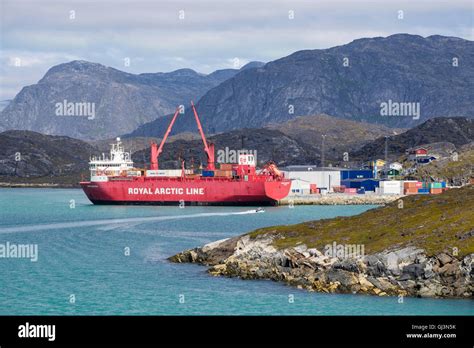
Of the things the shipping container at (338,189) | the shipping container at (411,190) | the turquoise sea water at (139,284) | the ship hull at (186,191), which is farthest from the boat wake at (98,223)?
the shipping container at (338,189)

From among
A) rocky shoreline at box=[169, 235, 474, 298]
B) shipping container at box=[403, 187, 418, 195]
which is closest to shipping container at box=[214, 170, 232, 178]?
shipping container at box=[403, 187, 418, 195]

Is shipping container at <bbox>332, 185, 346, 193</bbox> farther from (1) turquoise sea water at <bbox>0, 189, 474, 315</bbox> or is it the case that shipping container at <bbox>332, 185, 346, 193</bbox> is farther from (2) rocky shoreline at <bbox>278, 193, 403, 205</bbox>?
(1) turquoise sea water at <bbox>0, 189, 474, 315</bbox>

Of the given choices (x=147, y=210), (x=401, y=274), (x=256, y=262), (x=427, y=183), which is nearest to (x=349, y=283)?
(x=401, y=274)

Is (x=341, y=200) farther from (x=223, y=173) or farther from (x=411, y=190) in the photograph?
(x=223, y=173)

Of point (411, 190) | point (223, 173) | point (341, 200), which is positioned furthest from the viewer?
point (411, 190)

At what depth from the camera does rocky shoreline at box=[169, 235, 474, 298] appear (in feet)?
169

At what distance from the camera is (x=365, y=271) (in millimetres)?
54594

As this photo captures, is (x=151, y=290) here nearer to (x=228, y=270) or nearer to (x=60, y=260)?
(x=228, y=270)

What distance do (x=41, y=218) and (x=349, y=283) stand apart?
79999mm

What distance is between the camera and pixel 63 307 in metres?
52.2

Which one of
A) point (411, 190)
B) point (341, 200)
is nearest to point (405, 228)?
point (341, 200)

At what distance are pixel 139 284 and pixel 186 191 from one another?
100 meters

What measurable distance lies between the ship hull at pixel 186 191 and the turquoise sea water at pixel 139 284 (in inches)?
1768

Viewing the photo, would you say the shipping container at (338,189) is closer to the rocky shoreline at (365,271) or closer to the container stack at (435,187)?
the container stack at (435,187)
